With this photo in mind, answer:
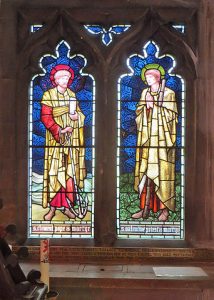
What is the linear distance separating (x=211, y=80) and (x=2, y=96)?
1.83 m

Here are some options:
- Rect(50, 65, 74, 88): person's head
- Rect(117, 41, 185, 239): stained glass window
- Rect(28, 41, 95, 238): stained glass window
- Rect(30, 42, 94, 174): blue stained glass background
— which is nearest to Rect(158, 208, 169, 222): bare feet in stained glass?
Rect(117, 41, 185, 239): stained glass window

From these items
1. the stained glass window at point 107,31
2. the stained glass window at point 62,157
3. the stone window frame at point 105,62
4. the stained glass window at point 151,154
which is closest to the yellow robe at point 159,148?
the stained glass window at point 151,154

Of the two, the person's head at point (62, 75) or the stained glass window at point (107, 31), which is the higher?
the stained glass window at point (107, 31)

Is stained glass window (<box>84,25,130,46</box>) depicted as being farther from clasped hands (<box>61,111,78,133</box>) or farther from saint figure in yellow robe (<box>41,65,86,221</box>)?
clasped hands (<box>61,111,78,133</box>)

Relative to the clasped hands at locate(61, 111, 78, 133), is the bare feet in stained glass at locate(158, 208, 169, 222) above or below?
below

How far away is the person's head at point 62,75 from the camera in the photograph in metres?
5.20

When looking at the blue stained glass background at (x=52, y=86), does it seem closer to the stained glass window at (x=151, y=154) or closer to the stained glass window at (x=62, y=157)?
the stained glass window at (x=62, y=157)

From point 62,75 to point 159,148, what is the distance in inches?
43.8

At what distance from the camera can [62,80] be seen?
5.20 m

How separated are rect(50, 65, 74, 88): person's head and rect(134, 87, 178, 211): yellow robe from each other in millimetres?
697

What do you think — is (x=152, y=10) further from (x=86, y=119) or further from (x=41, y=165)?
(x=41, y=165)

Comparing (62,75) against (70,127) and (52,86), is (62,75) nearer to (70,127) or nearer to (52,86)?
(52,86)

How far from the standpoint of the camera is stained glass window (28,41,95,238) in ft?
16.7

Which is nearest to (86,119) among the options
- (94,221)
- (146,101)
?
(146,101)
